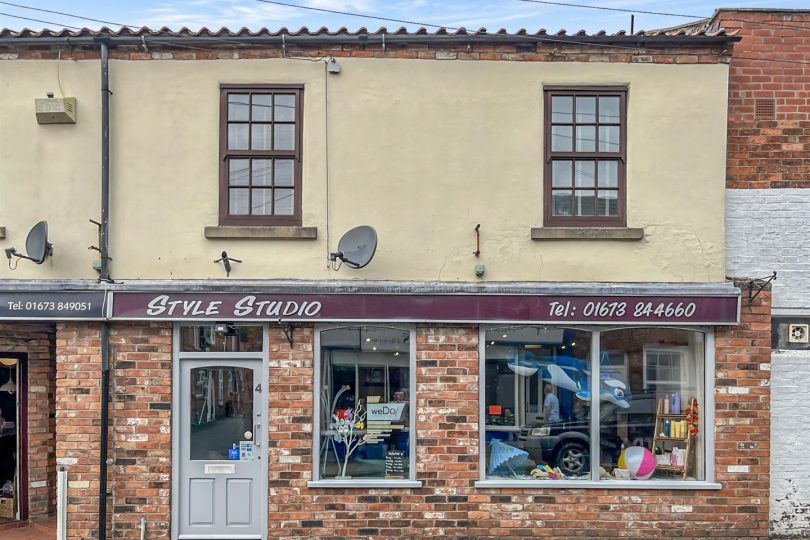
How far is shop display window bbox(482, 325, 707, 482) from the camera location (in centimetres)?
807

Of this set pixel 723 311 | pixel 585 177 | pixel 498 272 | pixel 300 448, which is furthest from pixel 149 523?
pixel 723 311

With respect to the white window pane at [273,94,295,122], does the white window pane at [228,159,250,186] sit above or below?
below

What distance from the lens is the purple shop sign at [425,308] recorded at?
305 inches

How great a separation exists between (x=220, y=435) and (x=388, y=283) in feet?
8.66

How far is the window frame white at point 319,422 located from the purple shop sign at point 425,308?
0.26 meters

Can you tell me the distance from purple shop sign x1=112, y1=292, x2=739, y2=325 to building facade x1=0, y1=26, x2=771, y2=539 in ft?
0.08

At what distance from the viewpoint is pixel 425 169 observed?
803cm

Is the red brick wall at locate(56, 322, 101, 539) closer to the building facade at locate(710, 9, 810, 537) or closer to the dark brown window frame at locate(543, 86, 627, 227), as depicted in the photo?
the dark brown window frame at locate(543, 86, 627, 227)

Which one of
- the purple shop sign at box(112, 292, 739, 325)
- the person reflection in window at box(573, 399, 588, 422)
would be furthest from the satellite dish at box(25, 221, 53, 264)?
the person reflection in window at box(573, 399, 588, 422)

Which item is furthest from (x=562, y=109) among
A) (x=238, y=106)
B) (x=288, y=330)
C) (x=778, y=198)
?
(x=288, y=330)

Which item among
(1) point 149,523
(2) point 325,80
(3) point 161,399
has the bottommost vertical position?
(1) point 149,523

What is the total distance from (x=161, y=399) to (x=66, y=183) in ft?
8.95

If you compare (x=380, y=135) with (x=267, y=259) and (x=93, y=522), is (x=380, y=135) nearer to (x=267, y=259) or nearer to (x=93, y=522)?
(x=267, y=259)

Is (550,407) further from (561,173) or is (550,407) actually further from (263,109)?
(263,109)
